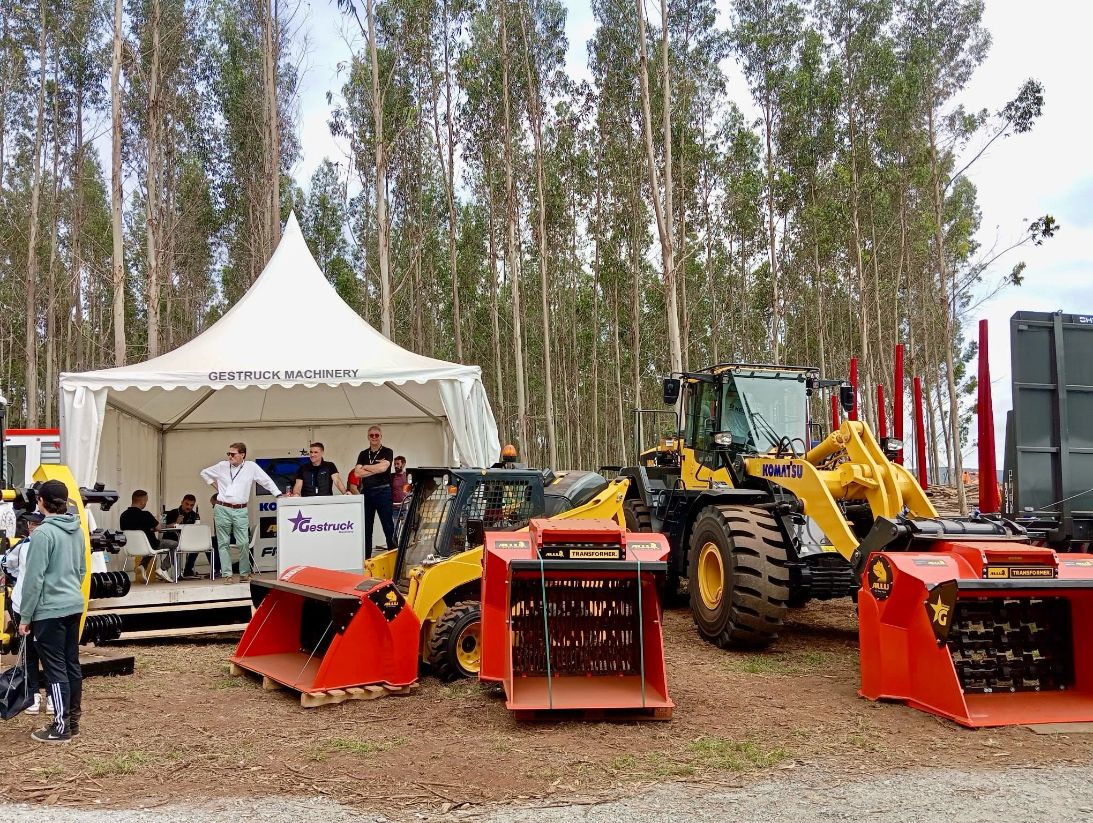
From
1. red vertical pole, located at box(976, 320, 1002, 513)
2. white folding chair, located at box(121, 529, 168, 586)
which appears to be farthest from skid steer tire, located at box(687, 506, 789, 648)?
white folding chair, located at box(121, 529, 168, 586)

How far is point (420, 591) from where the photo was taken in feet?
23.3

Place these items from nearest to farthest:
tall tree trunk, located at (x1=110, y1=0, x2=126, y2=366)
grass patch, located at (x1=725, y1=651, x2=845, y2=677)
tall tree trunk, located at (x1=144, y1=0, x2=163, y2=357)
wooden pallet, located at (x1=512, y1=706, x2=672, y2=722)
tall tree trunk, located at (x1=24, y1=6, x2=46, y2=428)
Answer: wooden pallet, located at (x1=512, y1=706, x2=672, y2=722) → grass patch, located at (x1=725, y1=651, x2=845, y2=677) → tall tree trunk, located at (x1=110, y1=0, x2=126, y2=366) → tall tree trunk, located at (x1=144, y1=0, x2=163, y2=357) → tall tree trunk, located at (x1=24, y1=6, x2=46, y2=428)

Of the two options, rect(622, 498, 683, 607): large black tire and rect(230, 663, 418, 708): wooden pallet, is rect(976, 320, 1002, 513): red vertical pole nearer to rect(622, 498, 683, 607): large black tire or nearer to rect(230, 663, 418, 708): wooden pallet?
rect(622, 498, 683, 607): large black tire

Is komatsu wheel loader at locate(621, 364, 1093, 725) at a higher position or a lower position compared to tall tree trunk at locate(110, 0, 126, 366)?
lower

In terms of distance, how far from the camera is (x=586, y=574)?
20.2ft

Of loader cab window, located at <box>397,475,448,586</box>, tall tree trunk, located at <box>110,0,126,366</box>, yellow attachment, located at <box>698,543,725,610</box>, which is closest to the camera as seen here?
loader cab window, located at <box>397,475,448,586</box>

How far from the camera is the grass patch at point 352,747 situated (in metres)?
5.25

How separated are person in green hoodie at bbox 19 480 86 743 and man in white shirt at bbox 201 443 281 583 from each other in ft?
14.8

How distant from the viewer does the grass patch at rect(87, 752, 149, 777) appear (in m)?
4.93

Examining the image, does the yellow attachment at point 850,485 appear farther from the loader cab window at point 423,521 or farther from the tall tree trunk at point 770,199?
the tall tree trunk at point 770,199

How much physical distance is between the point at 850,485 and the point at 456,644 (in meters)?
3.58

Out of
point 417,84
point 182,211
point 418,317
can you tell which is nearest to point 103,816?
point 417,84

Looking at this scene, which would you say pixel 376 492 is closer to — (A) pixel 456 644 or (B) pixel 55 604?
(A) pixel 456 644

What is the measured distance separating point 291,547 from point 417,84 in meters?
23.7
